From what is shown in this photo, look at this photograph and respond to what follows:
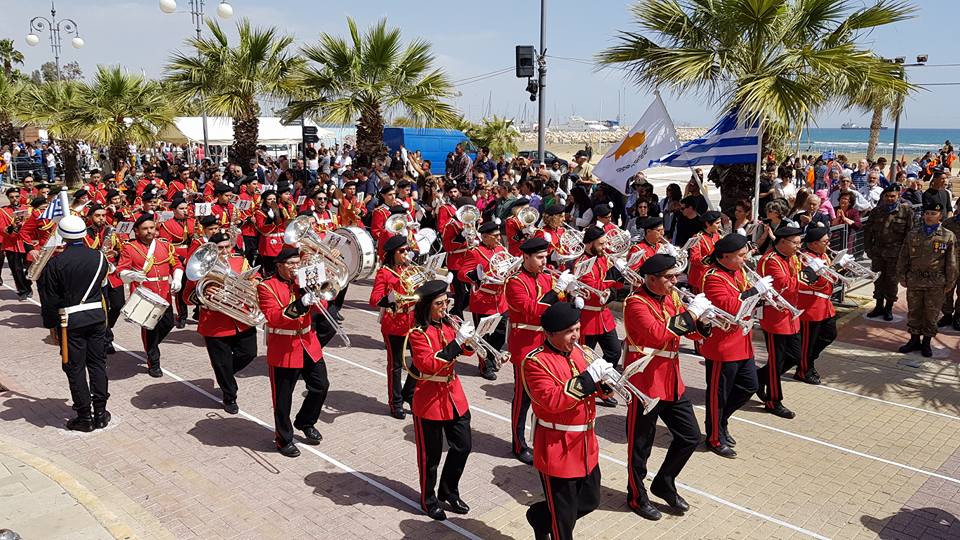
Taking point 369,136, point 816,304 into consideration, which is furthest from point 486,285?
point 369,136

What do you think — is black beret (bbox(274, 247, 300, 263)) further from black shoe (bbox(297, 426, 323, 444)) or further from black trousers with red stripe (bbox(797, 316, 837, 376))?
black trousers with red stripe (bbox(797, 316, 837, 376))

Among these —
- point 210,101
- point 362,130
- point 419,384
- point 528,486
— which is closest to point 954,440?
point 528,486

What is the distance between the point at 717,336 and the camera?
22.2 ft

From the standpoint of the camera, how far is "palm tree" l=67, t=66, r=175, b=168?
953 inches

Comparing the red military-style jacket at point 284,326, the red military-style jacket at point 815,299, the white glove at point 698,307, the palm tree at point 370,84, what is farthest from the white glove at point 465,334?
the palm tree at point 370,84

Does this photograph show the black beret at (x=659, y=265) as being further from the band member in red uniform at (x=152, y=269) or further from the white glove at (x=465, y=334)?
the band member in red uniform at (x=152, y=269)

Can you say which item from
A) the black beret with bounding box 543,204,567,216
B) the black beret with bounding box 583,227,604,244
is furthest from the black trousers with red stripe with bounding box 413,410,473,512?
the black beret with bounding box 543,204,567,216

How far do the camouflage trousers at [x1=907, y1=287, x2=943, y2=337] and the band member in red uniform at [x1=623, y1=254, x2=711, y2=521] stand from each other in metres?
5.35

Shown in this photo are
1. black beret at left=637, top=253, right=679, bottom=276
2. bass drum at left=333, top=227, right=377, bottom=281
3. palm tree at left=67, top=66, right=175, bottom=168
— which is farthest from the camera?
palm tree at left=67, top=66, right=175, bottom=168

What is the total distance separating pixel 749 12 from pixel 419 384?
26.8 feet

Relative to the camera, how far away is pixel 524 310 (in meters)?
6.84

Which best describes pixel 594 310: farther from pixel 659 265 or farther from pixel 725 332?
pixel 659 265

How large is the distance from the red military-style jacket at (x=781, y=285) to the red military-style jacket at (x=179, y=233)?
727 centimetres

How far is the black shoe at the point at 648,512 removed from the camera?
585 cm
